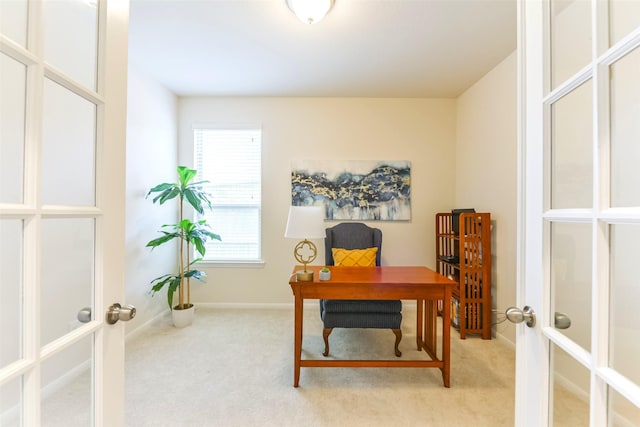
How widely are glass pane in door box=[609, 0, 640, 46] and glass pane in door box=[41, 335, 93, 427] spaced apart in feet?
4.43

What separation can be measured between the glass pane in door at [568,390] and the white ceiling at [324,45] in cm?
221

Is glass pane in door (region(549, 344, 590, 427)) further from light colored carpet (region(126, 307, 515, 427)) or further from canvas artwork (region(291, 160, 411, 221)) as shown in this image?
canvas artwork (region(291, 160, 411, 221))

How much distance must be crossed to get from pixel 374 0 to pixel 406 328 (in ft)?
9.70

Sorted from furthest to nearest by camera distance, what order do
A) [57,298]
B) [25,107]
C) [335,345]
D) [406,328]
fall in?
[406,328] → [335,345] → [57,298] → [25,107]

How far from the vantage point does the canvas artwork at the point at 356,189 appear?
11.6 feet

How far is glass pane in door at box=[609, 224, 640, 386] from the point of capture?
534 mm

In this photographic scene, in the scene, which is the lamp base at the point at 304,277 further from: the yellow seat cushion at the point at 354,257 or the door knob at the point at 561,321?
the door knob at the point at 561,321

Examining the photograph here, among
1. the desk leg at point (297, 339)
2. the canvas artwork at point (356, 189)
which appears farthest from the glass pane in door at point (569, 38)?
the canvas artwork at point (356, 189)

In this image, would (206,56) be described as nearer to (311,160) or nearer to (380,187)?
(311,160)

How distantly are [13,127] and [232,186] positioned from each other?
3.11m

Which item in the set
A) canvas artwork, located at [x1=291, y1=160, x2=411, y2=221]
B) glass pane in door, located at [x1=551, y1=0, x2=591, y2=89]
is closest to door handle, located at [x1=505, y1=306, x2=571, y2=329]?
glass pane in door, located at [x1=551, y1=0, x2=591, y2=89]

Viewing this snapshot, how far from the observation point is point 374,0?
1.91 m

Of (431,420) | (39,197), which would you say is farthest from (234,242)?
(39,197)

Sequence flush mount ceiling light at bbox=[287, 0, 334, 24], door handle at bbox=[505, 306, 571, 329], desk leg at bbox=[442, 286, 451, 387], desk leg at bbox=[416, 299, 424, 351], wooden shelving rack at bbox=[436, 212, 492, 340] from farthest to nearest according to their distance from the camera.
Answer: wooden shelving rack at bbox=[436, 212, 492, 340] < desk leg at bbox=[416, 299, 424, 351] < desk leg at bbox=[442, 286, 451, 387] < flush mount ceiling light at bbox=[287, 0, 334, 24] < door handle at bbox=[505, 306, 571, 329]
